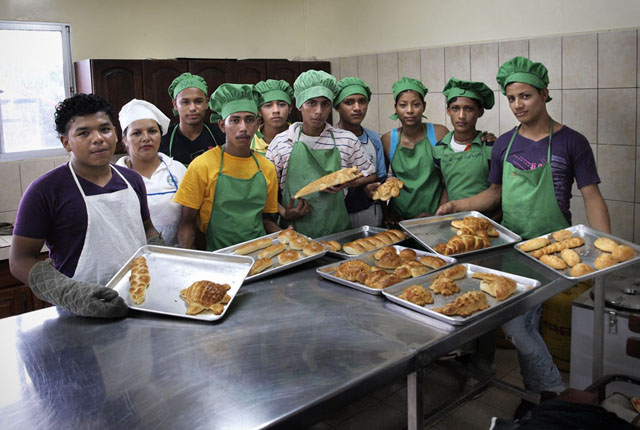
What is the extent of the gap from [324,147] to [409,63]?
248cm

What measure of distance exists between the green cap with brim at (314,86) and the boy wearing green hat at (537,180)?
938mm

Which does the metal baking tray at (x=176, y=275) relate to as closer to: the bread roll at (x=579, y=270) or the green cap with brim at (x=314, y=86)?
the green cap with brim at (x=314, y=86)

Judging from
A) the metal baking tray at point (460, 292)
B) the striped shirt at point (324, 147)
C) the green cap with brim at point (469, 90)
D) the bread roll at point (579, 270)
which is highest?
the green cap with brim at point (469, 90)

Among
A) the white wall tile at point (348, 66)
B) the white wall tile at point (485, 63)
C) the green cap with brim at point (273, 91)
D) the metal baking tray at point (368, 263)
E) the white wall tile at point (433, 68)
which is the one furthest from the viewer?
the white wall tile at point (348, 66)

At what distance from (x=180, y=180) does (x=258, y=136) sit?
96 centimetres

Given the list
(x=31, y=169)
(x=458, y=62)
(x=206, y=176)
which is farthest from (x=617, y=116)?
(x=31, y=169)

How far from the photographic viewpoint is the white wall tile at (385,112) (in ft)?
18.3

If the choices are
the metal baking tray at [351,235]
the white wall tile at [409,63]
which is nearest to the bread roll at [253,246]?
the metal baking tray at [351,235]

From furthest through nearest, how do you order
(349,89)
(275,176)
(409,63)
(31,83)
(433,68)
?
(409,63) → (433,68) → (31,83) → (349,89) → (275,176)

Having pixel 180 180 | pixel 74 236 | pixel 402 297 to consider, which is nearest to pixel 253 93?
pixel 180 180

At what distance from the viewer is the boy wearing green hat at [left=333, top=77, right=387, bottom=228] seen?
139 inches

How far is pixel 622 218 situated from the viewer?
402 centimetres

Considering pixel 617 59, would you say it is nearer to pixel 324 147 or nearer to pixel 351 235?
pixel 324 147

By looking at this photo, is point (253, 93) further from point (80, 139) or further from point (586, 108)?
point (586, 108)
